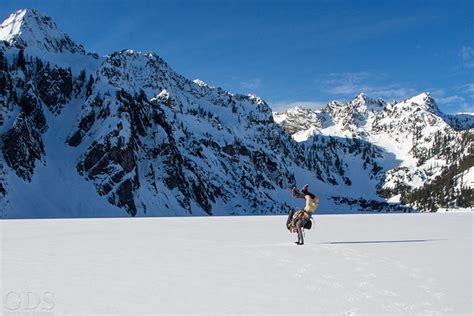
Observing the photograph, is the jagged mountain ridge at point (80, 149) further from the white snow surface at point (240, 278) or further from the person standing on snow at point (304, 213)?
the white snow surface at point (240, 278)

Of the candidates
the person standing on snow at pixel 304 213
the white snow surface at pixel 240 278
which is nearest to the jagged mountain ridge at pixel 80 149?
the person standing on snow at pixel 304 213

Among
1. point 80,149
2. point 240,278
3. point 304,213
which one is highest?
point 80,149

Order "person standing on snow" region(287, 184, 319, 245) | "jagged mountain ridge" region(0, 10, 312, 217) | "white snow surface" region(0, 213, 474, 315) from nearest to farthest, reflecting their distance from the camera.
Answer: "white snow surface" region(0, 213, 474, 315) < "person standing on snow" region(287, 184, 319, 245) < "jagged mountain ridge" region(0, 10, 312, 217)

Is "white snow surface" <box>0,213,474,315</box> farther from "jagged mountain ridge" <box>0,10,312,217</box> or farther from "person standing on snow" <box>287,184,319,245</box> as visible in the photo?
"jagged mountain ridge" <box>0,10,312,217</box>

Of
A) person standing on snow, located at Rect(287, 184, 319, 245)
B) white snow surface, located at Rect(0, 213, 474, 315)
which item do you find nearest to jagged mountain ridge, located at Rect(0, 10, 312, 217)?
person standing on snow, located at Rect(287, 184, 319, 245)

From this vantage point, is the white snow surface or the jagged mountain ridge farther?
the jagged mountain ridge

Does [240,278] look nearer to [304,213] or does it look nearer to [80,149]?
[304,213]

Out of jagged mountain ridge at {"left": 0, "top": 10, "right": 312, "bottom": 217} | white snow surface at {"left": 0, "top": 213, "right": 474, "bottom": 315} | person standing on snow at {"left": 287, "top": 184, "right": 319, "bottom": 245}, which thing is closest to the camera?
white snow surface at {"left": 0, "top": 213, "right": 474, "bottom": 315}

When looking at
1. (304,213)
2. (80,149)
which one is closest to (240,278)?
(304,213)

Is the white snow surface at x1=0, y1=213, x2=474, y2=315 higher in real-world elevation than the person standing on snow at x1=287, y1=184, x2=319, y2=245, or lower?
lower

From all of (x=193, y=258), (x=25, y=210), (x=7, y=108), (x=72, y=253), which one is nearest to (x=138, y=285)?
(x=193, y=258)

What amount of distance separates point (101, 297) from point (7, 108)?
163550mm

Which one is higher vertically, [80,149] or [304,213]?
[80,149]

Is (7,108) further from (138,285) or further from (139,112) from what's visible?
(138,285)
